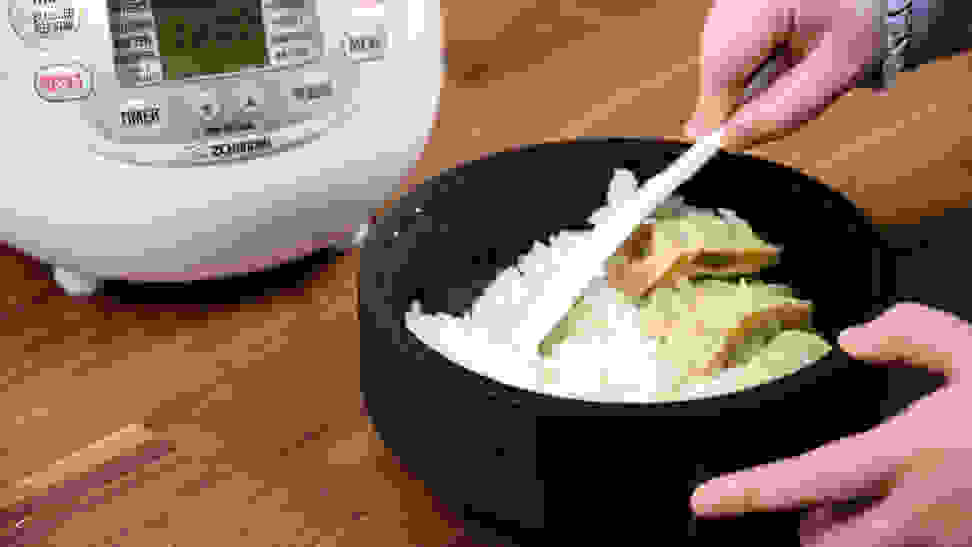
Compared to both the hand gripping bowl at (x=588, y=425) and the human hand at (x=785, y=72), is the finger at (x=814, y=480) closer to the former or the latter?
the hand gripping bowl at (x=588, y=425)

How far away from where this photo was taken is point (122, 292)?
1.93ft

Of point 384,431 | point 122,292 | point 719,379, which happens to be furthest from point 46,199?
point 719,379

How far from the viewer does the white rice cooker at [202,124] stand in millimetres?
467

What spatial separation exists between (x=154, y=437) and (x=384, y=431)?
15cm

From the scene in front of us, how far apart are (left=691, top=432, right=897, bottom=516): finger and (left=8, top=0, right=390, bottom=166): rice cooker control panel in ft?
1.07

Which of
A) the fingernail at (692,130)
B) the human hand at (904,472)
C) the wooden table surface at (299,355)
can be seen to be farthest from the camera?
the fingernail at (692,130)

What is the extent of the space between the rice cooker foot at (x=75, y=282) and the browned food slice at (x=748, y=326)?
39cm

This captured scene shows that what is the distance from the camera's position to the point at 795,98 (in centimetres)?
52

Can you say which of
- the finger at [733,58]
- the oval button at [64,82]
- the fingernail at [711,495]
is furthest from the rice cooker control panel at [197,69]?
the fingernail at [711,495]

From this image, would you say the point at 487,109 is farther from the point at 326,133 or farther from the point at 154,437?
the point at 154,437

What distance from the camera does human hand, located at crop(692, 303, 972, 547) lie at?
1.00 feet

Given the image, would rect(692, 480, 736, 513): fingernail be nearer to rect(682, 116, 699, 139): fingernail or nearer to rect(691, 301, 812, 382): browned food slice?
rect(691, 301, 812, 382): browned food slice

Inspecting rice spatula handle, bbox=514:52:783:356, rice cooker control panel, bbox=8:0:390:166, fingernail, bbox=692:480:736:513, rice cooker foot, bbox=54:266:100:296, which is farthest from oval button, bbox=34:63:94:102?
fingernail, bbox=692:480:736:513

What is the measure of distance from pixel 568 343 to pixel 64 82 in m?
0.31
